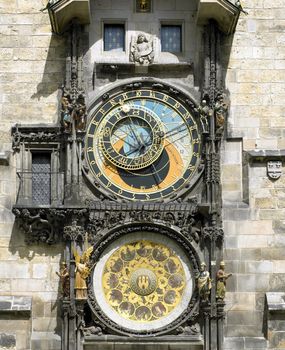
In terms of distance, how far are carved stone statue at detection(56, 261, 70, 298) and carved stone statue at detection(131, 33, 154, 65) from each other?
3.56m

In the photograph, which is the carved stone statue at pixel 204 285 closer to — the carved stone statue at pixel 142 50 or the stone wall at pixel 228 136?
the stone wall at pixel 228 136

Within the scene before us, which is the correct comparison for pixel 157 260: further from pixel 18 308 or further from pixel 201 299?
pixel 18 308

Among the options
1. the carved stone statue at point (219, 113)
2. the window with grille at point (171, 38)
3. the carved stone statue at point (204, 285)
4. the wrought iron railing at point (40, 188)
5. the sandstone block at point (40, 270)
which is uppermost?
the window with grille at point (171, 38)

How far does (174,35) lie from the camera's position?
2156 centimetres

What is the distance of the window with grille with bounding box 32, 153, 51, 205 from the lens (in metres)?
21.0

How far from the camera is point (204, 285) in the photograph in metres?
20.1

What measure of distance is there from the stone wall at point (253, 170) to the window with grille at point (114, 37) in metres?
1.70

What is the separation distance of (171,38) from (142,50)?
0.57 m

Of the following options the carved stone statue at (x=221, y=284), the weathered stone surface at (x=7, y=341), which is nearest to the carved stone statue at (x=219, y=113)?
the carved stone statue at (x=221, y=284)

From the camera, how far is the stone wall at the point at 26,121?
20359 mm

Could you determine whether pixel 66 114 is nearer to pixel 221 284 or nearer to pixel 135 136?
pixel 135 136

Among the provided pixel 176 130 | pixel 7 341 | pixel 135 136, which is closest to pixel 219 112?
pixel 176 130

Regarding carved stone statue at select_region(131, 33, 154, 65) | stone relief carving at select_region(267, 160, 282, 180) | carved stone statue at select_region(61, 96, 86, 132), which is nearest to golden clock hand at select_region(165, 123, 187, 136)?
carved stone statue at select_region(131, 33, 154, 65)

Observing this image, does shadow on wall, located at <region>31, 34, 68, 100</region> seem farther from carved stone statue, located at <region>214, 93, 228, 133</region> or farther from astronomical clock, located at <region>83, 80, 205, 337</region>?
carved stone statue, located at <region>214, 93, 228, 133</region>
